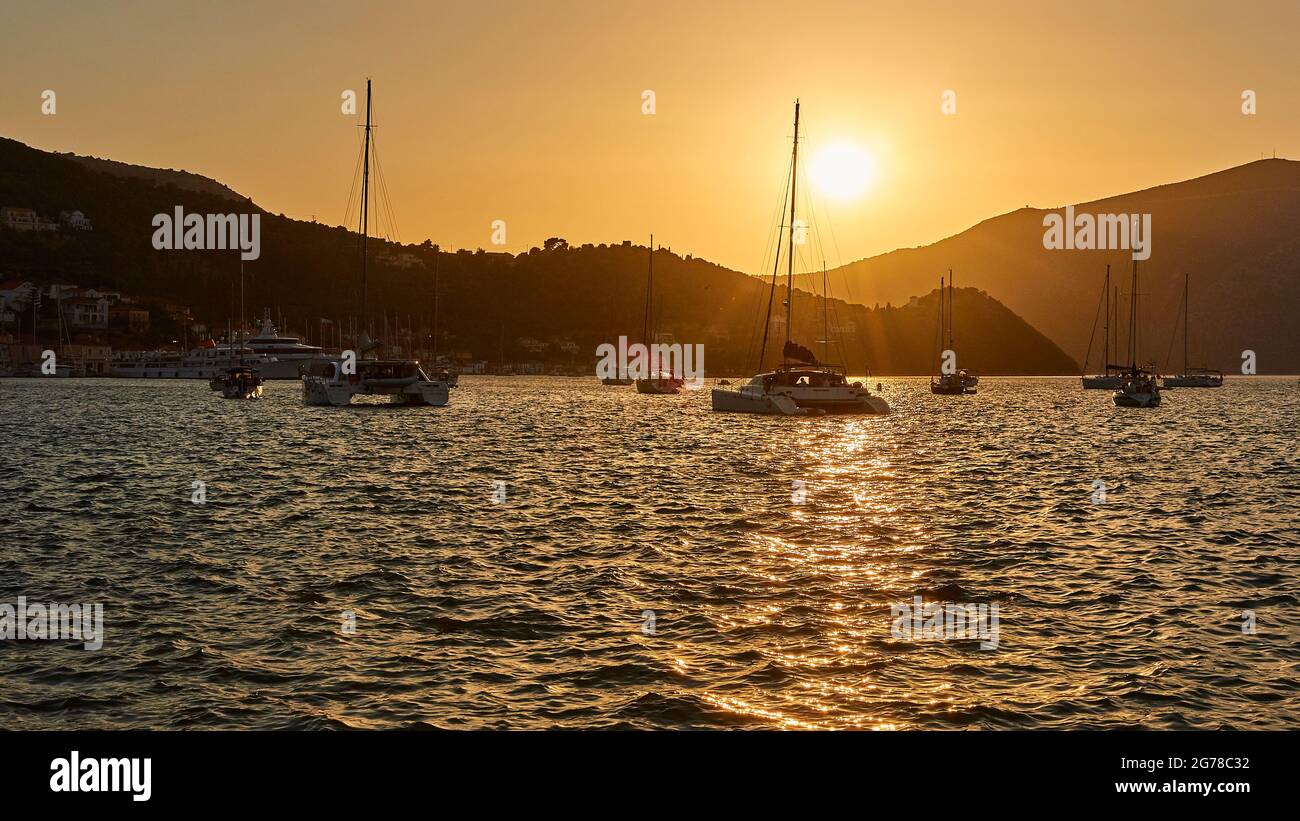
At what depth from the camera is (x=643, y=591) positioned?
1630 centimetres

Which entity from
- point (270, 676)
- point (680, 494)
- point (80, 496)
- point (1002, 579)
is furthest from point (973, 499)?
point (80, 496)

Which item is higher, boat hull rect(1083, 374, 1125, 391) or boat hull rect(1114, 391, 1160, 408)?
boat hull rect(1083, 374, 1125, 391)

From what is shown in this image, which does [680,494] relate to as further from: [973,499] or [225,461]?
[225,461]

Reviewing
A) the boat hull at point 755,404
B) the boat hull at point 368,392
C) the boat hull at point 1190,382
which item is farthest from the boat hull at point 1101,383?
the boat hull at point 368,392

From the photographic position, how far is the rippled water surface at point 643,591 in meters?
10.8

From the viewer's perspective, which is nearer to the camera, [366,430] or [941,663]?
[941,663]

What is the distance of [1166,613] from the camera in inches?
590

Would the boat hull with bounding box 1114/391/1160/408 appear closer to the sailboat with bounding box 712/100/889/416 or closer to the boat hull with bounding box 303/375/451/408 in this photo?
A: the sailboat with bounding box 712/100/889/416

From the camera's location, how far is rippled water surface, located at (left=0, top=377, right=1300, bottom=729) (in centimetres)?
1082

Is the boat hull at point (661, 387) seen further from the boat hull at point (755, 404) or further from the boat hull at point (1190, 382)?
the boat hull at point (1190, 382)

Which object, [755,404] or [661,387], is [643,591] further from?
[661,387]

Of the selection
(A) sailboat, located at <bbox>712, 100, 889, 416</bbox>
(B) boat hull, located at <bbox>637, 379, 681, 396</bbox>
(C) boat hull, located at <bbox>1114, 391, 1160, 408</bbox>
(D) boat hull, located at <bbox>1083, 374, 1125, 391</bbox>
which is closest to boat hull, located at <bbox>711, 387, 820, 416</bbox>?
(A) sailboat, located at <bbox>712, 100, 889, 416</bbox>

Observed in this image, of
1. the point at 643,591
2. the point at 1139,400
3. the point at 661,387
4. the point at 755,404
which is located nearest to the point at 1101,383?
the point at 1139,400
